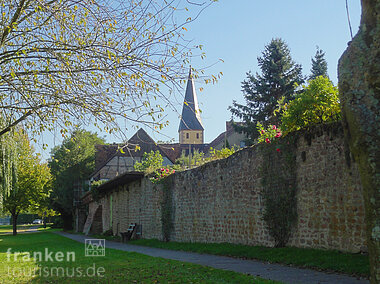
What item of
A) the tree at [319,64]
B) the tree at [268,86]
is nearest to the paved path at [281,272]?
the tree at [268,86]

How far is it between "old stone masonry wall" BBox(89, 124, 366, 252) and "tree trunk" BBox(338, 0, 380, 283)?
427 cm

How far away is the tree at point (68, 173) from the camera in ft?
132

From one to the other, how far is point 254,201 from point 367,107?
7681 mm

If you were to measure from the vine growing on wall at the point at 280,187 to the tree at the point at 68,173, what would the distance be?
31.2 metres

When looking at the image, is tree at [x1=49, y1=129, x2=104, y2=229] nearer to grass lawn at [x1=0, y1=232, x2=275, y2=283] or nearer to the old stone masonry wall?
the old stone masonry wall

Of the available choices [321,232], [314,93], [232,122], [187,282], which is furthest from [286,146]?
[232,122]

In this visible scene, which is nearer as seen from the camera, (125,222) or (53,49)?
(53,49)

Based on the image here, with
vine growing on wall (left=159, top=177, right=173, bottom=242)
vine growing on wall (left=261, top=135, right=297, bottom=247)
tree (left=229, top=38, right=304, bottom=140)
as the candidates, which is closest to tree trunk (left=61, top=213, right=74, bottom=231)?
tree (left=229, top=38, right=304, bottom=140)

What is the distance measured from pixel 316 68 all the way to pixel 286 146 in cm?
2522

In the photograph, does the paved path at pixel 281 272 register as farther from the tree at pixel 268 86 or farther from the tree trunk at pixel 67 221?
the tree trunk at pixel 67 221

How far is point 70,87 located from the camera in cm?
664

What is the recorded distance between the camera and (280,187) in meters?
9.72

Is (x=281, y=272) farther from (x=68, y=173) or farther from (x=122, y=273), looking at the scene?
(x=68, y=173)

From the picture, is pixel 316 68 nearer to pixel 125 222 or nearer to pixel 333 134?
pixel 125 222
